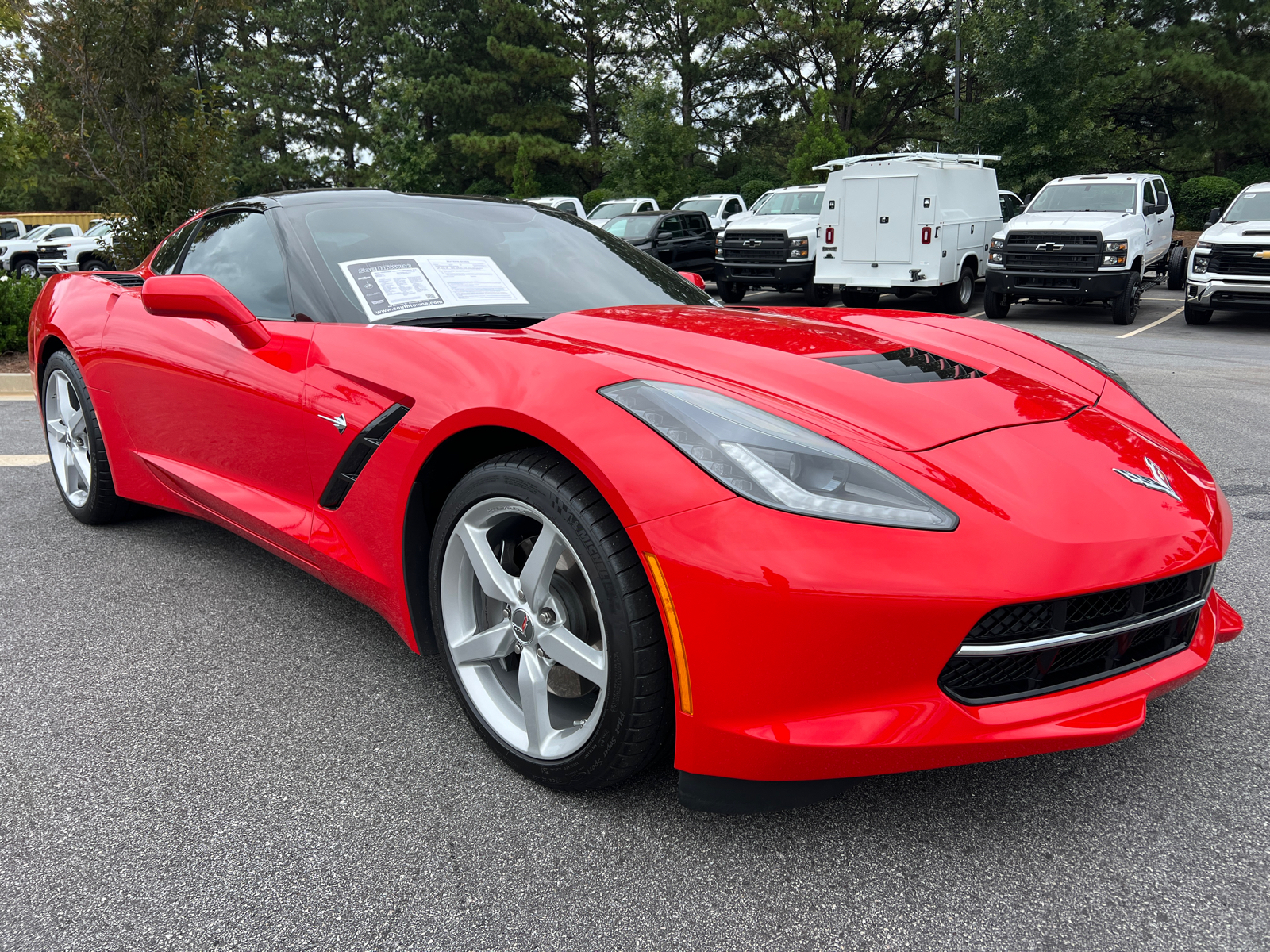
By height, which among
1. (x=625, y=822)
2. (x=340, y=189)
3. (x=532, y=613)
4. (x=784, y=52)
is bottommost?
(x=625, y=822)

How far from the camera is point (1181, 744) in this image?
215cm

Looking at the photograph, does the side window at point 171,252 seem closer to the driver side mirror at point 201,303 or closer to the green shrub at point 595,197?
the driver side mirror at point 201,303

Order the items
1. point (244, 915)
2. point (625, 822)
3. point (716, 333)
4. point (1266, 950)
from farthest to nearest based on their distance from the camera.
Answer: point (716, 333) → point (625, 822) → point (244, 915) → point (1266, 950)

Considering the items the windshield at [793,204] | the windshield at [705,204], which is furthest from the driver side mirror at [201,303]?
the windshield at [705,204]

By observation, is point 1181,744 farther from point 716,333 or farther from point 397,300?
point 397,300

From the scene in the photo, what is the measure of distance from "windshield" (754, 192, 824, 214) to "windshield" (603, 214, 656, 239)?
198 cm

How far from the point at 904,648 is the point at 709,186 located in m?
34.6

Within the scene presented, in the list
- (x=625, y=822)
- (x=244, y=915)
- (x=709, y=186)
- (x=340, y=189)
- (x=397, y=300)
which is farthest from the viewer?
(x=709, y=186)

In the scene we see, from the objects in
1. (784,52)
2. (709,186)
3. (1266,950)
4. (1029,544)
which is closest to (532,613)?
(1029,544)

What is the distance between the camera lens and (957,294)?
14.1 metres

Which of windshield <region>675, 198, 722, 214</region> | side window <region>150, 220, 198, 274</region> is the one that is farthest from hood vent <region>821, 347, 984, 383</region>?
windshield <region>675, 198, 722, 214</region>

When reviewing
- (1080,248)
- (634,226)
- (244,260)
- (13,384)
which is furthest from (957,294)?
(244,260)

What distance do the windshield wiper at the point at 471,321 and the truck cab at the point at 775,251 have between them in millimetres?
12506

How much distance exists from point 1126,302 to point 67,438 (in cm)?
1240
